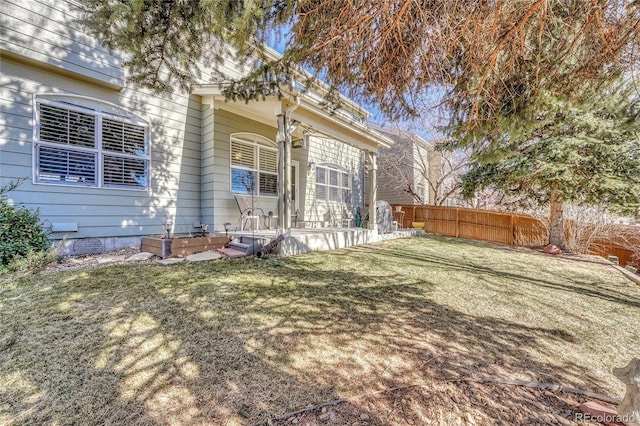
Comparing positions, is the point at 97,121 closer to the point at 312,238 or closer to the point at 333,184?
the point at 312,238

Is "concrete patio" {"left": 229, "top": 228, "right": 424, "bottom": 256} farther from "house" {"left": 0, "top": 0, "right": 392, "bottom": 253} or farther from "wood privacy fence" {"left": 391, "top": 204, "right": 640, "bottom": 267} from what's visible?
"wood privacy fence" {"left": 391, "top": 204, "right": 640, "bottom": 267}

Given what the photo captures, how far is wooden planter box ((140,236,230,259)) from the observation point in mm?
5387

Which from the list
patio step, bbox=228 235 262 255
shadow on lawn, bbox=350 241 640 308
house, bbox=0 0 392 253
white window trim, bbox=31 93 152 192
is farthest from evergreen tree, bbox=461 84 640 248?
white window trim, bbox=31 93 152 192

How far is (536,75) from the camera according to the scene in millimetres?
3578

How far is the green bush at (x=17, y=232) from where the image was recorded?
4070 millimetres

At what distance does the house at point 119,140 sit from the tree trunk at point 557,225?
23.4 feet

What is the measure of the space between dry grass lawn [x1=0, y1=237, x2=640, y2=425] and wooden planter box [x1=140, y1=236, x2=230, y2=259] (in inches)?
24.5

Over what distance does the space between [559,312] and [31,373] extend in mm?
5622

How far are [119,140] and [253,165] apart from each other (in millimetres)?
3170

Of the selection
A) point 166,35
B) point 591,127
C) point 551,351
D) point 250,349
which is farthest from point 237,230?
point 591,127

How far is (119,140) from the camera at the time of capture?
236 inches

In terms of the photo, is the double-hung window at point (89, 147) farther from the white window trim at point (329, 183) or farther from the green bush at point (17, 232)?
the white window trim at point (329, 183)

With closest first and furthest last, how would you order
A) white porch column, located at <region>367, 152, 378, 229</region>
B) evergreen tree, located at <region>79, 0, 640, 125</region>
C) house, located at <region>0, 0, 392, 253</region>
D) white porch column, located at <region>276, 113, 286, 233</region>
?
evergreen tree, located at <region>79, 0, 640, 125</region>, house, located at <region>0, 0, 392, 253</region>, white porch column, located at <region>276, 113, 286, 233</region>, white porch column, located at <region>367, 152, 378, 229</region>

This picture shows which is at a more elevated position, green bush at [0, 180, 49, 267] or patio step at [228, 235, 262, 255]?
green bush at [0, 180, 49, 267]
